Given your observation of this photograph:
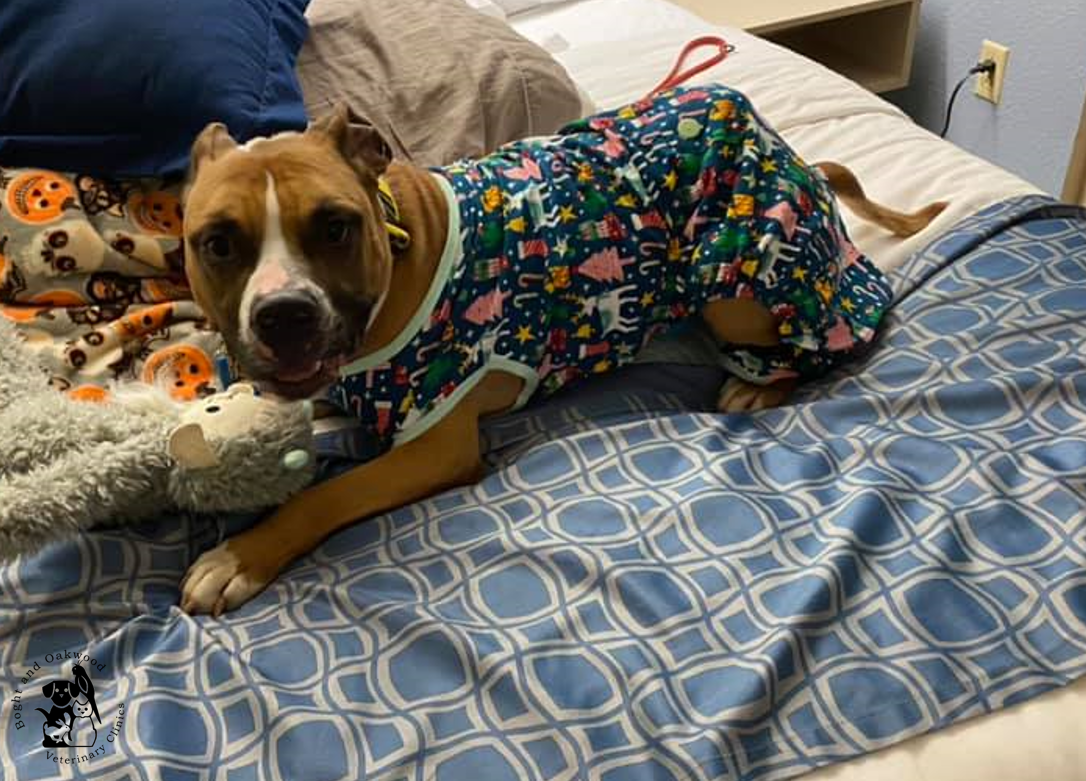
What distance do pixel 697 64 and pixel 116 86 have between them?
1122 millimetres

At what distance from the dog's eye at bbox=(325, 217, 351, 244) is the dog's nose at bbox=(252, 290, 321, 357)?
0.07 m

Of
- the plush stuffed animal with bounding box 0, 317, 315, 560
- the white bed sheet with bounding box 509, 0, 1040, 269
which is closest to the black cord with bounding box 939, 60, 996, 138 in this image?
the white bed sheet with bounding box 509, 0, 1040, 269

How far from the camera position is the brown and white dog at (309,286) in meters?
1.10

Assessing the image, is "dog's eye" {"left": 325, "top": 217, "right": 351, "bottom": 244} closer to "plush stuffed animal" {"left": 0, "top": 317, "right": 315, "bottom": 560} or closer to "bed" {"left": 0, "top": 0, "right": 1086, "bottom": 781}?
"plush stuffed animal" {"left": 0, "top": 317, "right": 315, "bottom": 560}

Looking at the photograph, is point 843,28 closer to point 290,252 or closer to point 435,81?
point 435,81

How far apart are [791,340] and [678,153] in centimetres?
27

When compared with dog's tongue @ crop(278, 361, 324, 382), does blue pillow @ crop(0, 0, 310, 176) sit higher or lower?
higher

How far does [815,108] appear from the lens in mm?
2014

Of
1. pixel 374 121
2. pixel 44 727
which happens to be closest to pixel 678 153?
pixel 374 121

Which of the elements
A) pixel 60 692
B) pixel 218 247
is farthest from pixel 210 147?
pixel 60 692

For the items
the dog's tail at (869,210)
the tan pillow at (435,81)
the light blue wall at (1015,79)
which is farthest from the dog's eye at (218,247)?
the light blue wall at (1015,79)

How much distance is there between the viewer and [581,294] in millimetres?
1363

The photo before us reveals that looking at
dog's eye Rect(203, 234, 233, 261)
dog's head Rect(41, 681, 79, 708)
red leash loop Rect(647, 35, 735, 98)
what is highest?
dog's eye Rect(203, 234, 233, 261)

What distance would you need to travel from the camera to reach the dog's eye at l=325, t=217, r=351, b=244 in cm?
112
